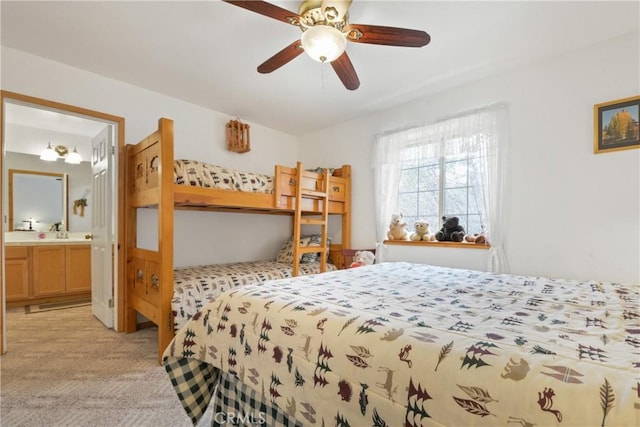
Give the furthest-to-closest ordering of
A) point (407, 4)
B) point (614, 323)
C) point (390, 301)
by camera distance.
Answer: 1. point (407, 4)
2. point (390, 301)
3. point (614, 323)

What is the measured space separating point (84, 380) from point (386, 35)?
2779 millimetres

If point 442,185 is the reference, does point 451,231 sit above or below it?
below

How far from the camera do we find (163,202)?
6.84 ft

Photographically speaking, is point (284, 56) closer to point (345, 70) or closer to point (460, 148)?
point (345, 70)

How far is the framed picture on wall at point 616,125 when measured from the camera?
6.31 ft

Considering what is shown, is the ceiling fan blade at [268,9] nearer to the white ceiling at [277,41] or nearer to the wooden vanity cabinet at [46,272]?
the white ceiling at [277,41]

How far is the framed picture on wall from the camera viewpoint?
1922 millimetres

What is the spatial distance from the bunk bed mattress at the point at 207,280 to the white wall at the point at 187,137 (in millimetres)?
369

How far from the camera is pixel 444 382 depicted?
0.66 metres

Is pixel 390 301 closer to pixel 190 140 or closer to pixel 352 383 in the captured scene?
pixel 352 383

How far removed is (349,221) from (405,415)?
2.91m

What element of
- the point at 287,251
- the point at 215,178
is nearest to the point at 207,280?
the point at 215,178

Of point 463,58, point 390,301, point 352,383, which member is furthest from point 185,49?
point 352,383

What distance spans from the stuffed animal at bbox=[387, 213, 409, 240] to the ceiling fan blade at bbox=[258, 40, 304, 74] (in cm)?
188
